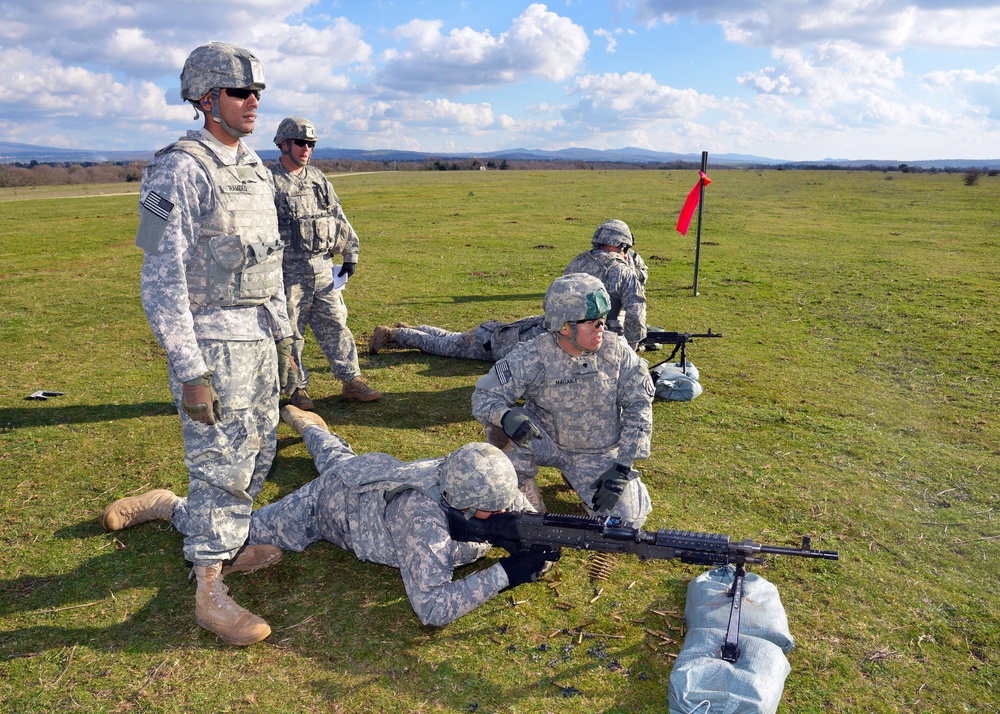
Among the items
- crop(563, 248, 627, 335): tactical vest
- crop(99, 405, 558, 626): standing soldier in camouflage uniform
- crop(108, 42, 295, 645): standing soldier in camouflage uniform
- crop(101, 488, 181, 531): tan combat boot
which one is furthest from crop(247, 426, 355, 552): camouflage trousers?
crop(563, 248, 627, 335): tactical vest

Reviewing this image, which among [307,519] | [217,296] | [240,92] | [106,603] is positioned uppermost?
[240,92]

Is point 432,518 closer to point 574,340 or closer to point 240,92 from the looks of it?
point 574,340

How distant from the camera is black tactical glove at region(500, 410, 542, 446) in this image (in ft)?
17.0

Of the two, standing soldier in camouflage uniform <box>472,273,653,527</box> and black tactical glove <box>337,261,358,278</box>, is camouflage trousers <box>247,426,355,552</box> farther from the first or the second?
black tactical glove <box>337,261,358,278</box>

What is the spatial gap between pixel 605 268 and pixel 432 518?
16.7 feet

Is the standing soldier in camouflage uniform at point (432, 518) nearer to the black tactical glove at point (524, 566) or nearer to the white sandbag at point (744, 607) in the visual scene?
the black tactical glove at point (524, 566)

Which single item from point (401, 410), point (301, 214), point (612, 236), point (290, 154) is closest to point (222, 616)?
point (401, 410)

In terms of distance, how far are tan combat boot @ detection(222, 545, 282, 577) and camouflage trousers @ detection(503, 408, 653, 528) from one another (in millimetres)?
2012

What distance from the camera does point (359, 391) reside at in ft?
27.1

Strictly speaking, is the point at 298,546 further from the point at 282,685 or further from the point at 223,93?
the point at 223,93

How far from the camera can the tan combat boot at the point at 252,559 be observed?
4.95 m

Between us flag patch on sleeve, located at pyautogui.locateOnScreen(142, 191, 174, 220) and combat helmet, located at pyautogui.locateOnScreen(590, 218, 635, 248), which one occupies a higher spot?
us flag patch on sleeve, located at pyautogui.locateOnScreen(142, 191, 174, 220)

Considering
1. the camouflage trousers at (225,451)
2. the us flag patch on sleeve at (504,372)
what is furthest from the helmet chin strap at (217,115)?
the us flag patch on sleeve at (504,372)

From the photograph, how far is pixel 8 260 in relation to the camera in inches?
719
